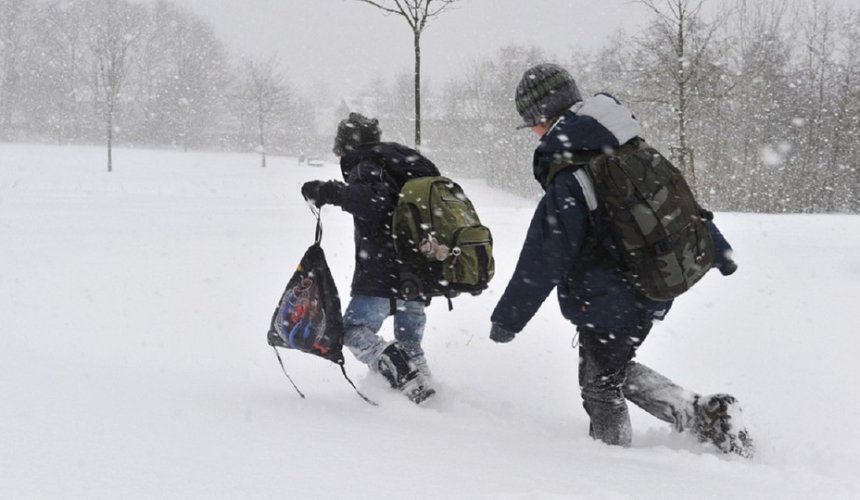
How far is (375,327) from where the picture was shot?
3541 mm

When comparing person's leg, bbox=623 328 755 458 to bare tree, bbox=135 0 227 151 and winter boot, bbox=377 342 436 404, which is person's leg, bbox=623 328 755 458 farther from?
bare tree, bbox=135 0 227 151

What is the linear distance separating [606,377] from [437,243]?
1.03 meters

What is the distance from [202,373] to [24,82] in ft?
194

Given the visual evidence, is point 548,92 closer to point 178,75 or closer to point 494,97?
point 494,97

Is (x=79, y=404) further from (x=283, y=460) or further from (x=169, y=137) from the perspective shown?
(x=169, y=137)

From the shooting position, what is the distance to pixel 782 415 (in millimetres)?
3824

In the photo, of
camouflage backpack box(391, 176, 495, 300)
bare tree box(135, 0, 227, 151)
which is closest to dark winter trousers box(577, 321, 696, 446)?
camouflage backpack box(391, 176, 495, 300)

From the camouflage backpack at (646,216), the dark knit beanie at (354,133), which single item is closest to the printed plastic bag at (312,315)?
the dark knit beanie at (354,133)

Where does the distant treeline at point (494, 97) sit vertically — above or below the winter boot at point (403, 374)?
above

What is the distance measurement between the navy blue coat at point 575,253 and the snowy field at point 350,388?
0.58 m

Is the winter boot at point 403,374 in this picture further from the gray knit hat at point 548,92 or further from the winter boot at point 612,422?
the gray knit hat at point 548,92

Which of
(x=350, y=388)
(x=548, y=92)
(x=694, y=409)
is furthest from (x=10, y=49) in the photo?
(x=694, y=409)

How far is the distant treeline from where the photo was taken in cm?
2788

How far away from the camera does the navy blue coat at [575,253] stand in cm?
255
